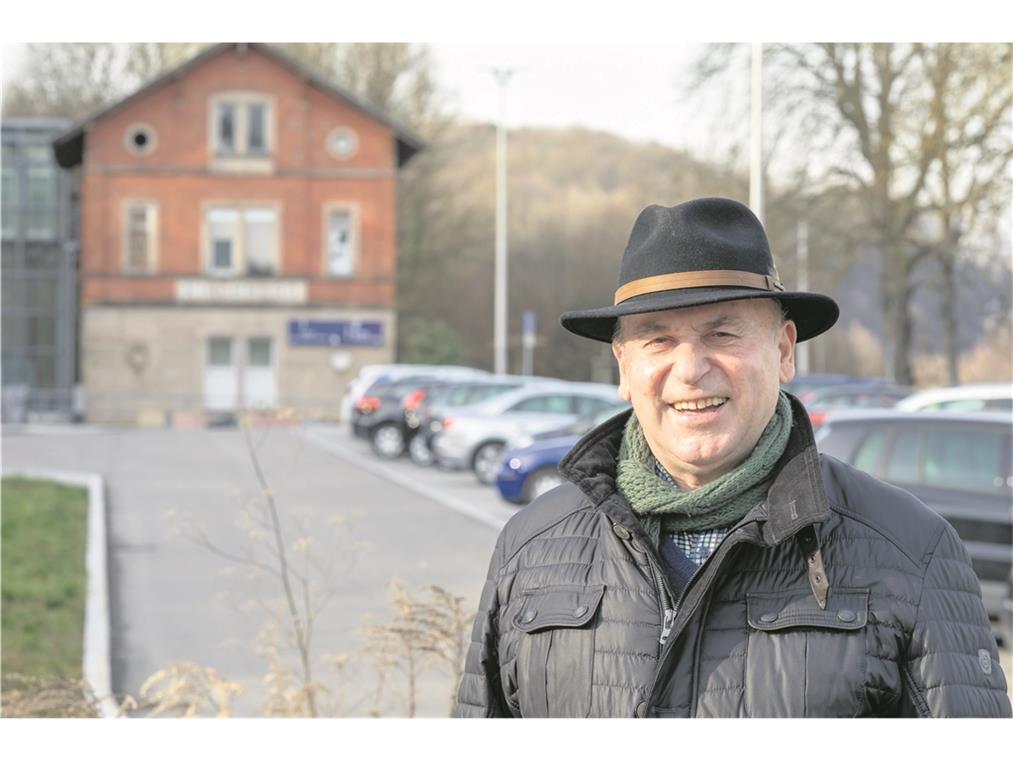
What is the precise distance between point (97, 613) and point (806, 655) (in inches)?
362

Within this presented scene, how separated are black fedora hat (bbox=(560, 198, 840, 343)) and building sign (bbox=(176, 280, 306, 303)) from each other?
45385 millimetres

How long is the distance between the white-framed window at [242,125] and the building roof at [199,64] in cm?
160

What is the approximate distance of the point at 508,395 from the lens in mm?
23734

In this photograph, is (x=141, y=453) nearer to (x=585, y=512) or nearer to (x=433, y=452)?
(x=433, y=452)

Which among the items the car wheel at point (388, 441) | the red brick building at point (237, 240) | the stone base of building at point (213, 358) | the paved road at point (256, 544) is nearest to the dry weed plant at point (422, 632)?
the paved road at point (256, 544)

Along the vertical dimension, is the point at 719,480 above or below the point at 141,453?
above

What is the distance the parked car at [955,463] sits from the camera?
1005cm

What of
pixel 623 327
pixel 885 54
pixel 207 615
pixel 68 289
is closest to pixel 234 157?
pixel 68 289

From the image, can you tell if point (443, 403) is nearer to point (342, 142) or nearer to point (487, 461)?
point (487, 461)

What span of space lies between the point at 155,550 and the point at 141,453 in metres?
14.8

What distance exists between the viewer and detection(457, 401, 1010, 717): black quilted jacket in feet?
A: 8.25

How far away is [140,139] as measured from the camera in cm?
4650

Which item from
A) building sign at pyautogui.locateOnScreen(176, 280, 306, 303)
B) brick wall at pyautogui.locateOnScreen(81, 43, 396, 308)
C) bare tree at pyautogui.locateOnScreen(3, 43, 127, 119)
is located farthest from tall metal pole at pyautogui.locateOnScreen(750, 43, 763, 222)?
bare tree at pyautogui.locateOnScreen(3, 43, 127, 119)

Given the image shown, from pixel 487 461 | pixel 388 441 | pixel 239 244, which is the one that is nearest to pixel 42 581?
pixel 487 461
